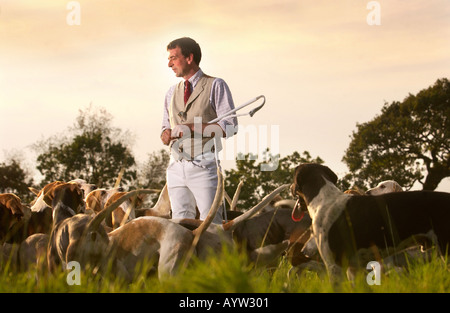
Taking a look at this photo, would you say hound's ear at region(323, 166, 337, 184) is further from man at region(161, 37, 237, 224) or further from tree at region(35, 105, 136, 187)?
tree at region(35, 105, 136, 187)

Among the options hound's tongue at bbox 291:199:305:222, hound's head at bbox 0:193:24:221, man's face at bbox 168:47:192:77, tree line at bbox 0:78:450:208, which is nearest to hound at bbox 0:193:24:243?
hound's head at bbox 0:193:24:221

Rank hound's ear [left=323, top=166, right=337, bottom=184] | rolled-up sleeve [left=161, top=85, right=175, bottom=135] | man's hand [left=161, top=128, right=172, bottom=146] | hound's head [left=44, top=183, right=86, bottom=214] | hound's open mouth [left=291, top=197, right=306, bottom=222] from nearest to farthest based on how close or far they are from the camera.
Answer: hound's ear [left=323, top=166, right=337, bottom=184]
hound's open mouth [left=291, top=197, right=306, bottom=222]
hound's head [left=44, top=183, right=86, bottom=214]
man's hand [left=161, top=128, right=172, bottom=146]
rolled-up sleeve [left=161, top=85, right=175, bottom=135]

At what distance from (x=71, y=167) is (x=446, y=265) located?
1763 inches

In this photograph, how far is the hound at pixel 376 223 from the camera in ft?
18.5

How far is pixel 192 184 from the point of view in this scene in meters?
7.47

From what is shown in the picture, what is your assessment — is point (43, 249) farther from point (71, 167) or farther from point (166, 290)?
point (71, 167)

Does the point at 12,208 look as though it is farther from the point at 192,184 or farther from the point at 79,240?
the point at 79,240

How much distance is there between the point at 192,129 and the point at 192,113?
12.9 inches

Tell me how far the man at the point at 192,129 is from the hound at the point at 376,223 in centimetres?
191

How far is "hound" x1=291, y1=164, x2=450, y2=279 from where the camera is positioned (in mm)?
5633

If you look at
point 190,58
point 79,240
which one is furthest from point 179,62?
point 79,240

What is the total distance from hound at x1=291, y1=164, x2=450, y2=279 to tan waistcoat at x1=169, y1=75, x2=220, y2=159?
2028 millimetres

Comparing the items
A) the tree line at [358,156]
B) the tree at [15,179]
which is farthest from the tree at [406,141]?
the tree at [15,179]
